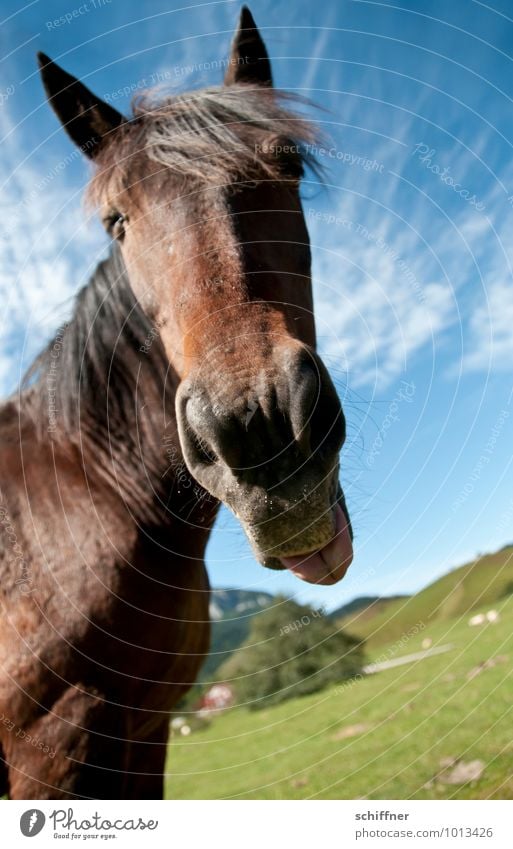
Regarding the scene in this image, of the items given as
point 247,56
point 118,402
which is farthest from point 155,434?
point 247,56

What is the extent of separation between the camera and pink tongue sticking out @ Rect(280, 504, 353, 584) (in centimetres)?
181

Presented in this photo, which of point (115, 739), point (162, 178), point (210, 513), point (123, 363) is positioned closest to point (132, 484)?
point (210, 513)

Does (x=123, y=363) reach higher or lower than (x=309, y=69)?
lower

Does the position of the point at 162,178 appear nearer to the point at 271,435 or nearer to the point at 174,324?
the point at 174,324

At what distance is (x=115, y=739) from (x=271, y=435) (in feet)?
3.95

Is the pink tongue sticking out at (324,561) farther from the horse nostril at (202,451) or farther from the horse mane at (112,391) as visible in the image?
the horse mane at (112,391)

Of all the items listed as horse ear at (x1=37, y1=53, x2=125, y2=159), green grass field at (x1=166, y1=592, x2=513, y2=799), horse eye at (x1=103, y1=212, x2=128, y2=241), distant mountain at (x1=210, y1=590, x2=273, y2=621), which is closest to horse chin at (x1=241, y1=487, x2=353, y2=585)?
green grass field at (x1=166, y1=592, x2=513, y2=799)

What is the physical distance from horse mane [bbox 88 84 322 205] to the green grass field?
193 cm

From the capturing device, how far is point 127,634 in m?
2.09

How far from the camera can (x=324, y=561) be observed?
182cm

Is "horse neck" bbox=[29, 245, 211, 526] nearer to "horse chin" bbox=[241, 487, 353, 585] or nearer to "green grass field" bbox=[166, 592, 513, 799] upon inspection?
"horse chin" bbox=[241, 487, 353, 585]
